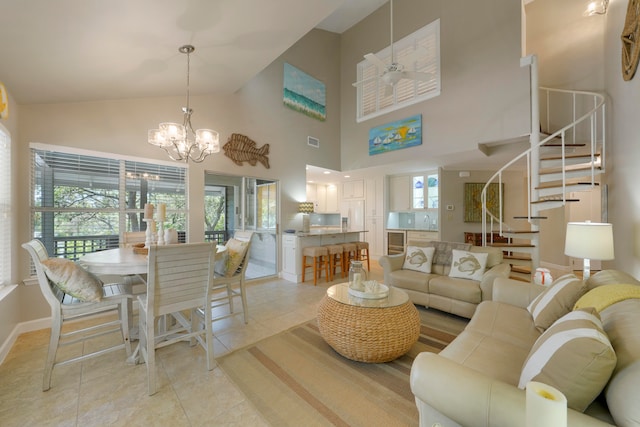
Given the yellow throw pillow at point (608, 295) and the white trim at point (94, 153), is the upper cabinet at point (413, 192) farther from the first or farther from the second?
the white trim at point (94, 153)

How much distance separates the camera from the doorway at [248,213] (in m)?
4.42

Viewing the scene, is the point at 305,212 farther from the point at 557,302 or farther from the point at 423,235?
the point at 557,302

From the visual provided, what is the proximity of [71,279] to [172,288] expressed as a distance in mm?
745

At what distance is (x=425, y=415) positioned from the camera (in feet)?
3.84

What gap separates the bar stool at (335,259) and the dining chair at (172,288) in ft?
9.81

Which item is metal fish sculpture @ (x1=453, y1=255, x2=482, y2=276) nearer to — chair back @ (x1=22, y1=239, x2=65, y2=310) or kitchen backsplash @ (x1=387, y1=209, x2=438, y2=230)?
kitchen backsplash @ (x1=387, y1=209, x2=438, y2=230)

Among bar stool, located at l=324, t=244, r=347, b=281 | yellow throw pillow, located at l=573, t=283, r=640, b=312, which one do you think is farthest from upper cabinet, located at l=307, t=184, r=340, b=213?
yellow throw pillow, located at l=573, t=283, r=640, b=312

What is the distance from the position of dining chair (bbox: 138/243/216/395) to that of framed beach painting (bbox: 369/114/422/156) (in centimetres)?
454

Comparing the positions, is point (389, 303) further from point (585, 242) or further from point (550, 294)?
point (585, 242)

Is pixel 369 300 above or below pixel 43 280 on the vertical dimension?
below

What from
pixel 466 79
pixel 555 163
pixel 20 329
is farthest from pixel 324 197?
pixel 20 329

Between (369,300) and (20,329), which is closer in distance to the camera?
(369,300)

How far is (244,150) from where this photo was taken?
4.50m

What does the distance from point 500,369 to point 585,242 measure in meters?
1.74
